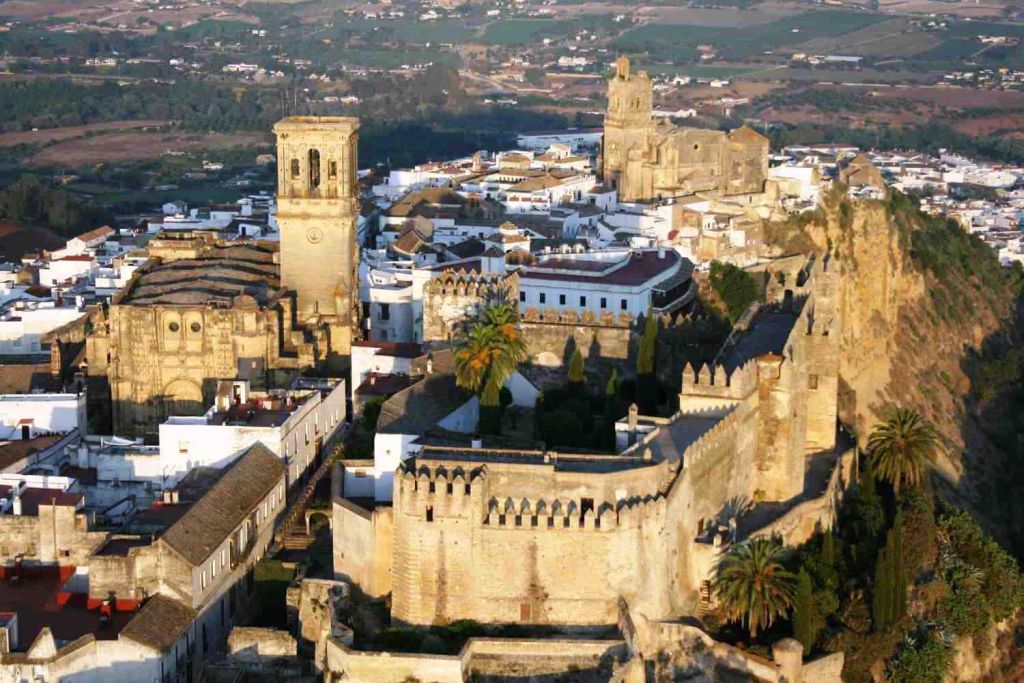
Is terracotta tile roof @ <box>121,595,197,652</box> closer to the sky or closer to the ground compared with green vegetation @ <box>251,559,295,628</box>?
closer to the sky

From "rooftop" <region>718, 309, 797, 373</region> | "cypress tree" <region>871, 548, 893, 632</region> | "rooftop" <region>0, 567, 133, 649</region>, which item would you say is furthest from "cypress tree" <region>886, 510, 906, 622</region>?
"rooftop" <region>0, 567, 133, 649</region>

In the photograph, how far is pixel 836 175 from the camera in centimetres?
6775

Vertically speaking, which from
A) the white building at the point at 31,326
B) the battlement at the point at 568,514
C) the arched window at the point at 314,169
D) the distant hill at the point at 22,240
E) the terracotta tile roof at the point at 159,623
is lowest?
the distant hill at the point at 22,240

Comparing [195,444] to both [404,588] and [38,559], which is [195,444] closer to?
[38,559]

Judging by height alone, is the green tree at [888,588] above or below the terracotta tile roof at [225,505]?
below

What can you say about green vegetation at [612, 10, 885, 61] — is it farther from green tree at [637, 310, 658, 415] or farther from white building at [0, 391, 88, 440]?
green tree at [637, 310, 658, 415]

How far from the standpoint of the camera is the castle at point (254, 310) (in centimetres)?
3838

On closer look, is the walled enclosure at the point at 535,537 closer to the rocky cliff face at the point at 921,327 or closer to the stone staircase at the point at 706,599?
the stone staircase at the point at 706,599

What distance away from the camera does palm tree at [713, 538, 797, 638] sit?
27.6 meters

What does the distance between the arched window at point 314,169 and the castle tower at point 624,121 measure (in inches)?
851

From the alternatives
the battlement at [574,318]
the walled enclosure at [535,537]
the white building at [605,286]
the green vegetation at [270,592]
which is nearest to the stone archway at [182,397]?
the white building at [605,286]

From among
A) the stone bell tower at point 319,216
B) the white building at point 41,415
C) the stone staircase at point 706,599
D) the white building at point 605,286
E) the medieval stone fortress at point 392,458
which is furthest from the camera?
the stone bell tower at point 319,216

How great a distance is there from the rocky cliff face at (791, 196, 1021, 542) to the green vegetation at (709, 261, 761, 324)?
5930 millimetres

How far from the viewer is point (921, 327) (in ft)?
196
